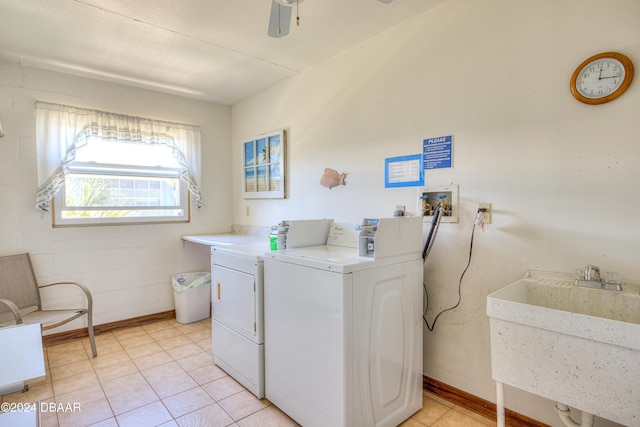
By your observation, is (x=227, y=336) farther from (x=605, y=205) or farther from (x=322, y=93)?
(x=605, y=205)

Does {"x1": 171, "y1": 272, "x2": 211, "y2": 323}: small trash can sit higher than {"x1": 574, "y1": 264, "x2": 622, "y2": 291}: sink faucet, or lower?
lower

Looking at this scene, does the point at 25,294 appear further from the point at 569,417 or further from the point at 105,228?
the point at 569,417

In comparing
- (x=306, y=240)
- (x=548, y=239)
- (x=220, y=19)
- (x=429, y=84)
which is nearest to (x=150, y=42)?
(x=220, y=19)

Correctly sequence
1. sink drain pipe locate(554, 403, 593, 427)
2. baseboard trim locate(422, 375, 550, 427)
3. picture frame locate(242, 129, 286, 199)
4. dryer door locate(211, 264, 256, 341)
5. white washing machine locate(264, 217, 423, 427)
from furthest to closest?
picture frame locate(242, 129, 286, 199) < dryer door locate(211, 264, 256, 341) < baseboard trim locate(422, 375, 550, 427) < white washing machine locate(264, 217, 423, 427) < sink drain pipe locate(554, 403, 593, 427)

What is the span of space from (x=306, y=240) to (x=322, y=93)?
138 centimetres

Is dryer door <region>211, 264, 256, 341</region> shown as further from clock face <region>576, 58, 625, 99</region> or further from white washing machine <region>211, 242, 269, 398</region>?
clock face <region>576, 58, 625, 99</region>

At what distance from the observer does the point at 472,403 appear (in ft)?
6.34

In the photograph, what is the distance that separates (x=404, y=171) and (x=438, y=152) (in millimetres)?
258

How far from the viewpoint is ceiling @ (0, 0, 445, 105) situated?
6.64 feet

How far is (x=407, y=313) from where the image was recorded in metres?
1.88

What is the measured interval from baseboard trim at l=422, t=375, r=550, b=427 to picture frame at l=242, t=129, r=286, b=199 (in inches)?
81.2

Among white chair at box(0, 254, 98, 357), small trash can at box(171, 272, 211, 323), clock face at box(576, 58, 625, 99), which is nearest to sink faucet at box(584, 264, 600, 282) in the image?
clock face at box(576, 58, 625, 99)

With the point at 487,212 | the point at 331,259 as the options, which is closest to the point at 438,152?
the point at 487,212

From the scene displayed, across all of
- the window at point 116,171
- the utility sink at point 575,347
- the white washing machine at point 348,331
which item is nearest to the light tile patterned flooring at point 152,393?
the white washing machine at point 348,331
